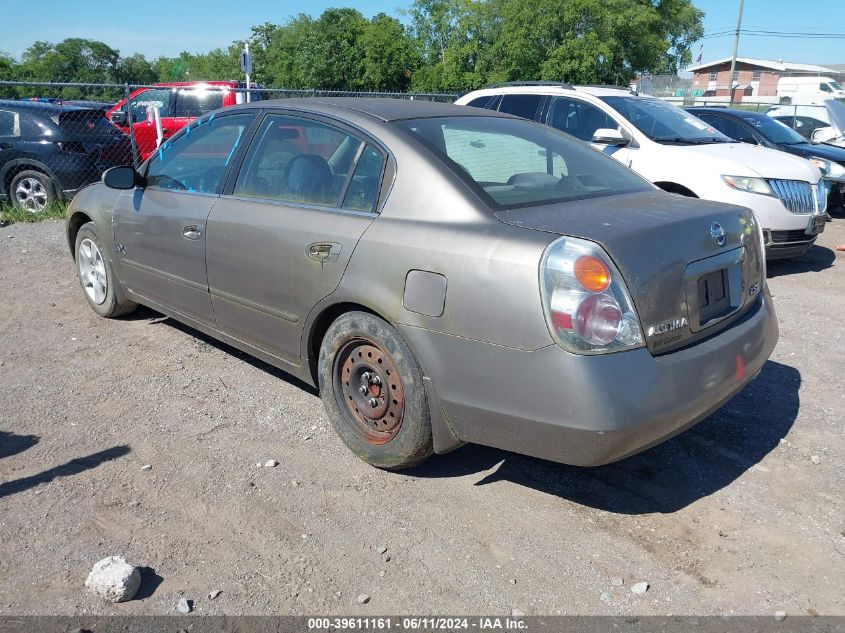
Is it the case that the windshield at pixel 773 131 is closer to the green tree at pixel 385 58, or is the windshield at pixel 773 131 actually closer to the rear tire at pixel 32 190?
the rear tire at pixel 32 190

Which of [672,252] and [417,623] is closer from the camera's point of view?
[417,623]

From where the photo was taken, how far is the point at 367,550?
2969 millimetres

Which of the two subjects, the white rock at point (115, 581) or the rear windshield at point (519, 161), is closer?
the white rock at point (115, 581)

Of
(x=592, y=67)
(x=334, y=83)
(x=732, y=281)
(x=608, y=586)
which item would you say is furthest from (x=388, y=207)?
(x=334, y=83)


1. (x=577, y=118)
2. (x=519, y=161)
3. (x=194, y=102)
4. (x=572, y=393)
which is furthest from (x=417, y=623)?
(x=194, y=102)

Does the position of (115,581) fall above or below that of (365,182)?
below

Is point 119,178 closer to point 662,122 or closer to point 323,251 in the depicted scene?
point 323,251

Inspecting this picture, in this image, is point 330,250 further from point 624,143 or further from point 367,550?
point 624,143

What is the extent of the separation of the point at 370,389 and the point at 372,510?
0.57 metres

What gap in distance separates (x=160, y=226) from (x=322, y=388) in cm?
171

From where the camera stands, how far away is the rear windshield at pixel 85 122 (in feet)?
33.6

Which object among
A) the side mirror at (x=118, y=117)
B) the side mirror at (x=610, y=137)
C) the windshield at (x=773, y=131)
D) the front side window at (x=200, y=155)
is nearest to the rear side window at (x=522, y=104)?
the side mirror at (x=610, y=137)

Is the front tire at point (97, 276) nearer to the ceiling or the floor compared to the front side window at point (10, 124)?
nearer to the floor

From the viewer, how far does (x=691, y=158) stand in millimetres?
7328
